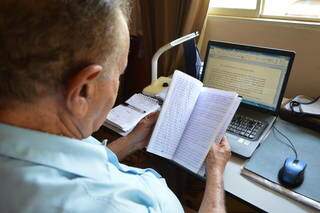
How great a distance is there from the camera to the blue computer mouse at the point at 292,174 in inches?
34.9

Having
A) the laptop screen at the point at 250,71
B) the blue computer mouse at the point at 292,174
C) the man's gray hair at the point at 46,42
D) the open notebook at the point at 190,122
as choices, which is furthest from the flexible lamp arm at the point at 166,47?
the man's gray hair at the point at 46,42

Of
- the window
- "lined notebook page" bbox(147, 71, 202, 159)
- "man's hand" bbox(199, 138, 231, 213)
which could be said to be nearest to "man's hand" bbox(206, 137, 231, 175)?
"man's hand" bbox(199, 138, 231, 213)

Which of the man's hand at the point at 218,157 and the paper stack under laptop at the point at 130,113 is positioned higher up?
the man's hand at the point at 218,157

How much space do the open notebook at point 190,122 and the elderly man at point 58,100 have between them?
426mm

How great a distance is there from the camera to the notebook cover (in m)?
0.90

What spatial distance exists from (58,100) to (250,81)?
937mm

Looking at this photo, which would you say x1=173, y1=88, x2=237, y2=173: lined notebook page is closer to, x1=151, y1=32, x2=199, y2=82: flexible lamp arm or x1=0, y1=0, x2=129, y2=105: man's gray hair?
x1=151, y1=32, x2=199, y2=82: flexible lamp arm

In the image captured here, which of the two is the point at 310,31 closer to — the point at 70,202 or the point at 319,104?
the point at 319,104

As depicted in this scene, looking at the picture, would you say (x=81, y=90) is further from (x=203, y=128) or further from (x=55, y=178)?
(x=203, y=128)

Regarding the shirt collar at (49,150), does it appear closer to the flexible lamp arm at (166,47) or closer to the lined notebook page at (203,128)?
the lined notebook page at (203,128)

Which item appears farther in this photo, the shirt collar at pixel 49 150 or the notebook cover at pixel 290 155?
the notebook cover at pixel 290 155

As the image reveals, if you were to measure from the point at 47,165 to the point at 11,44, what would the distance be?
21 cm

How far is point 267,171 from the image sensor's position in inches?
37.9

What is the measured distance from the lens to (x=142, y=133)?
3.65ft
